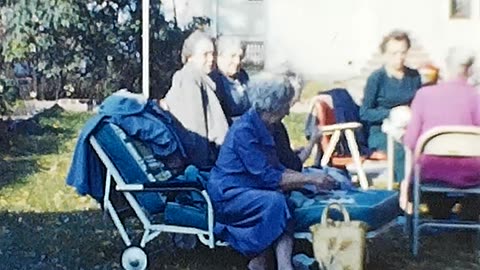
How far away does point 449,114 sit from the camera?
282 cm

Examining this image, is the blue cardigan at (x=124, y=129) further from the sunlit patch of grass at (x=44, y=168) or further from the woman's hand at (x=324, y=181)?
the woman's hand at (x=324, y=181)

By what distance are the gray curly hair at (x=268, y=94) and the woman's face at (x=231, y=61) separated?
0.21 feet

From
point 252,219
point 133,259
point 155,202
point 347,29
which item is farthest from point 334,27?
point 133,259

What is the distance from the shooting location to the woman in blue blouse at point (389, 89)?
9.23 feet

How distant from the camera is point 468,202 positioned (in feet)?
9.30

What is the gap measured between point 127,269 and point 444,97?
1.01 meters

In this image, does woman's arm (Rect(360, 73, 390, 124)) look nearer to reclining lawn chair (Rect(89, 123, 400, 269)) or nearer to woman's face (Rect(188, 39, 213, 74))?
reclining lawn chair (Rect(89, 123, 400, 269))

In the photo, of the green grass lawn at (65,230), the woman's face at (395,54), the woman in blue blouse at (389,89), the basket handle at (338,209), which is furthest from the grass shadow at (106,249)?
the woman's face at (395,54)

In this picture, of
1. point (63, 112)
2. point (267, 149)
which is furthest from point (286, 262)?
point (63, 112)

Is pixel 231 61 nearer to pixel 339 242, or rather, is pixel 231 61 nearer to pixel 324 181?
pixel 324 181

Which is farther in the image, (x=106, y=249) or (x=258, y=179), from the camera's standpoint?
(x=106, y=249)

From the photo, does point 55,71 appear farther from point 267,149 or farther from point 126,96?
point 267,149

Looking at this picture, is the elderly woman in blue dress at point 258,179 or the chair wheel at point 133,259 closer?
the elderly woman in blue dress at point 258,179

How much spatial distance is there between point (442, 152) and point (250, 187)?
539 millimetres
